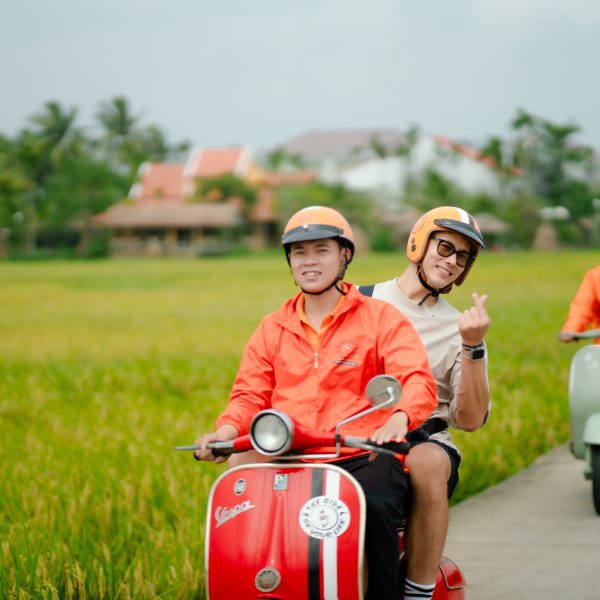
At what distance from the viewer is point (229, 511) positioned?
327 centimetres

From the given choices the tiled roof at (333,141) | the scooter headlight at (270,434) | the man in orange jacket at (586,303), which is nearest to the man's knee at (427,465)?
the scooter headlight at (270,434)

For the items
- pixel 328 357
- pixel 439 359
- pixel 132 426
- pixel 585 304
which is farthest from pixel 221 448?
pixel 132 426

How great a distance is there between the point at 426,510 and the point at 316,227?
0.90 meters

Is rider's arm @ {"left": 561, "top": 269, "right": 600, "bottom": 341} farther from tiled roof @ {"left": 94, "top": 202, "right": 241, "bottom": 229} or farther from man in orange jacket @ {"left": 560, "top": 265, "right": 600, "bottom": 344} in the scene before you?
tiled roof @ {"left": 94, "top": 202, "right": 241, "bottom": 229}

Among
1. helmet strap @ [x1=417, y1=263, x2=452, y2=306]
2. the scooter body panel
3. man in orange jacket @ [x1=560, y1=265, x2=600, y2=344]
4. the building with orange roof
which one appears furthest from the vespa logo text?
the building with orange roof

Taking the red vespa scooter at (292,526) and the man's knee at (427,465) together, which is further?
the man's knee at (427,465)

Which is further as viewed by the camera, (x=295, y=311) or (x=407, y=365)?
(x=295, y=311)

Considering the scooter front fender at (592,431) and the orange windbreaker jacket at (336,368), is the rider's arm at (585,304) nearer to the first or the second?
the scooter front fender at (592,431)

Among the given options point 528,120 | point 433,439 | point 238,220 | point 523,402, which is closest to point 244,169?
point 238,220

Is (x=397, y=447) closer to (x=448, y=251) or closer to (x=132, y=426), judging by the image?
(x=448, y=251)

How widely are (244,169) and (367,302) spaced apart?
71757 millimetres

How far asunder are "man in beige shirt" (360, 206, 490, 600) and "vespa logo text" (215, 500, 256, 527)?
1.82 ft

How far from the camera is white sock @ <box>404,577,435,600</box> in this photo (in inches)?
142

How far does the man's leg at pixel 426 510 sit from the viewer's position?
351 cm
